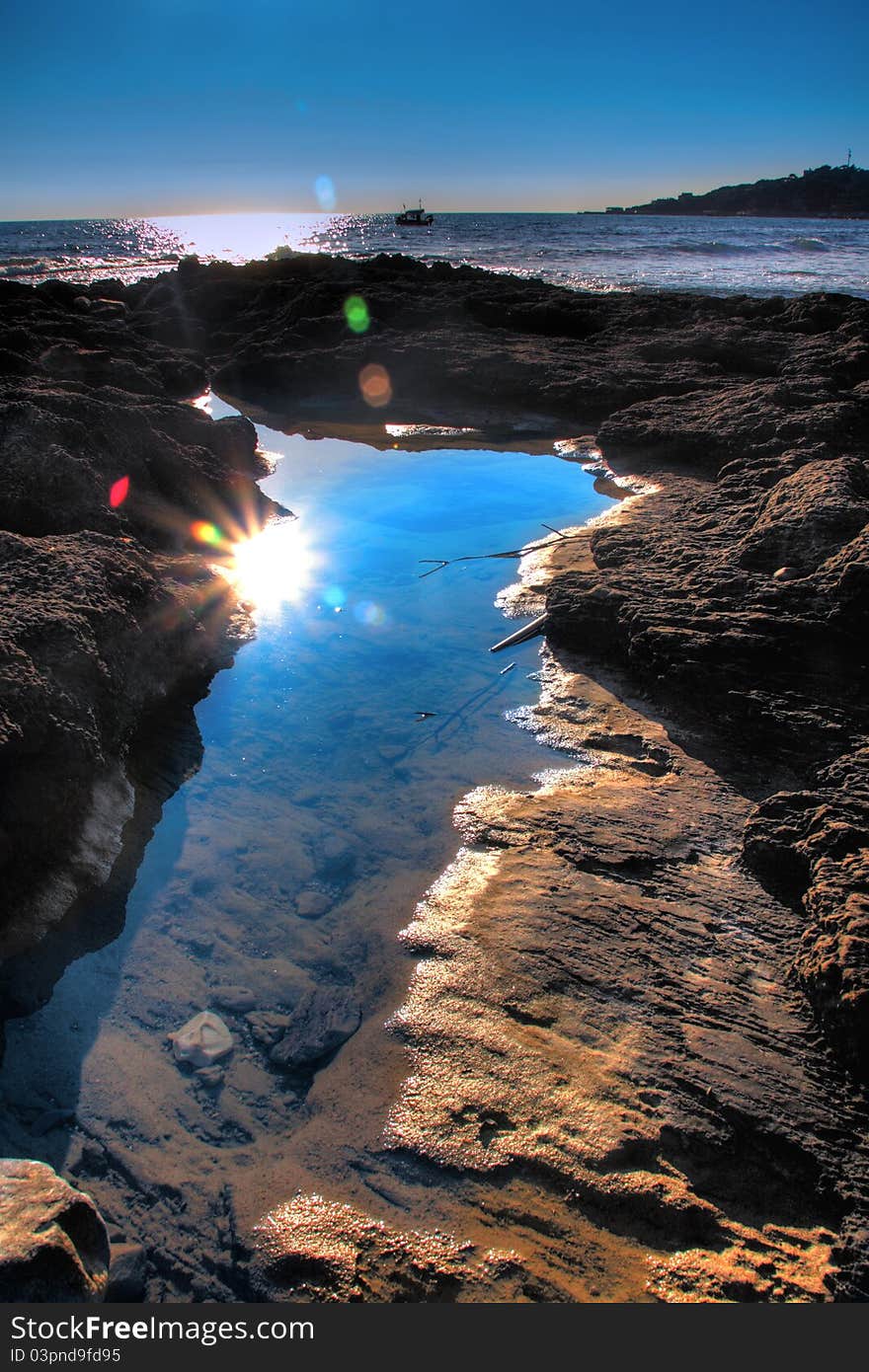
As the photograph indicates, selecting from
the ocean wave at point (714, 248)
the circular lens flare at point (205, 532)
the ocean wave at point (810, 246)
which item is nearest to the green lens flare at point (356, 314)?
the circular lens flare at point (205, 532)

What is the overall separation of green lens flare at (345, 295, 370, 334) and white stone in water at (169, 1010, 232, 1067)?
1685 centimetres

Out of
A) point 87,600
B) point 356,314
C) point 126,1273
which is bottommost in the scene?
point 126,1273

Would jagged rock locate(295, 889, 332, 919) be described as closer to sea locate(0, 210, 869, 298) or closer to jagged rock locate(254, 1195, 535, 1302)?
jagged rock locate(254, 1195, 535, 1302)

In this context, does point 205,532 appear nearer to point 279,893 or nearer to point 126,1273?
point 279,893

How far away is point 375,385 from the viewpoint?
600 inches

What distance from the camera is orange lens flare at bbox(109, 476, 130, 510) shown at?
7.34 metres

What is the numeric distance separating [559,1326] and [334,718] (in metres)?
3.95

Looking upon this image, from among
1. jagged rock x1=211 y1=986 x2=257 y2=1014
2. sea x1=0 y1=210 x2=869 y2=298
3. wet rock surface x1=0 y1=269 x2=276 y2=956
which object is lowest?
jagged rock x1=211 y1=986 x2=257 y2=1014

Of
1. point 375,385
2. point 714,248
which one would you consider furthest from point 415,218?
point 375,385

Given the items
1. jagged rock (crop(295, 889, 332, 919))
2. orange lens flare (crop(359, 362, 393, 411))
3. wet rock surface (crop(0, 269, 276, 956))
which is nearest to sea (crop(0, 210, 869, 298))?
orange lens flare (crop(359, 362, 393, 411))

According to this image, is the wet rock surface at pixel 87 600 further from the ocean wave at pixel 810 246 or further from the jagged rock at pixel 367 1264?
the ocean wave at pixel 810 246

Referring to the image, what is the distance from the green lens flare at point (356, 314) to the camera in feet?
56.7

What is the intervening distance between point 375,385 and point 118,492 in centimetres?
903

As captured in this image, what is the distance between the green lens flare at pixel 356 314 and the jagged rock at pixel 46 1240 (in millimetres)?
17688
